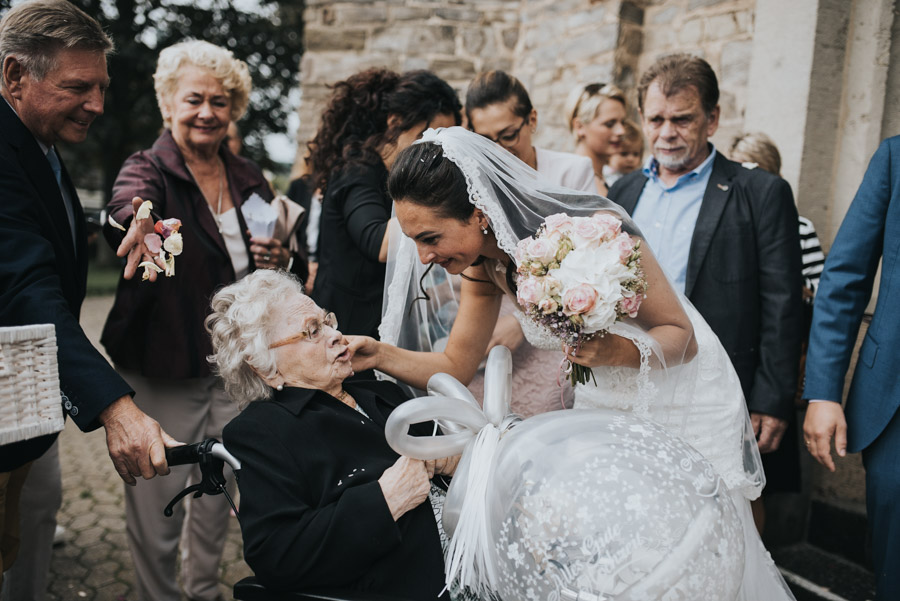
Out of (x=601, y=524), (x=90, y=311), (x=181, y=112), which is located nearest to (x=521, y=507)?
(x=601, y=524)

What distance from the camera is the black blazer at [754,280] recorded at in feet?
9.87

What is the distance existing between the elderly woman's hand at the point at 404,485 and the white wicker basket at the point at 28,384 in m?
0.93

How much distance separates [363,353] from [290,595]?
0.91 m

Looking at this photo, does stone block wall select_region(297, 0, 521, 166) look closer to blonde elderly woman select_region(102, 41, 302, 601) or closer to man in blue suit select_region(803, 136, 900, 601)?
blonde elderly woman select_region(102, 41, 302, 601)

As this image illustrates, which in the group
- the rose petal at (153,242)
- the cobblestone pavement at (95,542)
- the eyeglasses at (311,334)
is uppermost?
the rose petal at (153,242)

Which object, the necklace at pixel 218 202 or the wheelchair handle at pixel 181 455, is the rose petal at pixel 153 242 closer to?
the necklace at pixel 218 202

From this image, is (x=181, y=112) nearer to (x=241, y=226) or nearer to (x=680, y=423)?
(x=241, y=226)

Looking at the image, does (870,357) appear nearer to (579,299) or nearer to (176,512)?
(579,299)

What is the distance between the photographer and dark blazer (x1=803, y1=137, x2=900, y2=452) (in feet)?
8.27

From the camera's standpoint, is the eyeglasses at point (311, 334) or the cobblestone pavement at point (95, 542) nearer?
the eyeglasses at point (311, 334)

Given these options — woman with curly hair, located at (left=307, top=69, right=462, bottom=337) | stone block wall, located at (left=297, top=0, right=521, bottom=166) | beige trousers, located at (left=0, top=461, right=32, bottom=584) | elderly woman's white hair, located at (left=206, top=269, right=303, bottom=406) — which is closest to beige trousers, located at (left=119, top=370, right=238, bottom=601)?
beige trousers, located at (left=0, top=461, right=32, bottom=584)

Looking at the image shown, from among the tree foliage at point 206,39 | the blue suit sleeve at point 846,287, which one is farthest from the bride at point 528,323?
the tree foliage at point 206,39

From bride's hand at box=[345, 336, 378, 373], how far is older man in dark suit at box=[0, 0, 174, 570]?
0.73 meters

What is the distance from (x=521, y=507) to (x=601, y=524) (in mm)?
222
